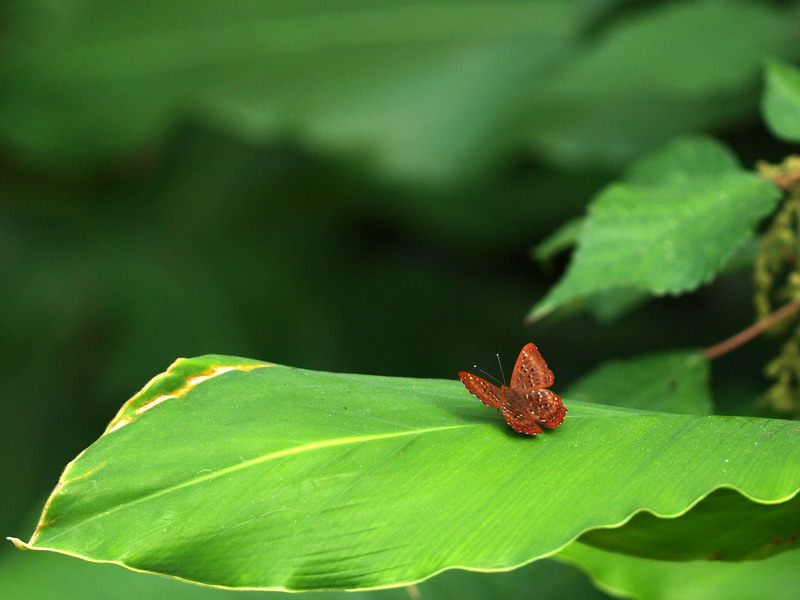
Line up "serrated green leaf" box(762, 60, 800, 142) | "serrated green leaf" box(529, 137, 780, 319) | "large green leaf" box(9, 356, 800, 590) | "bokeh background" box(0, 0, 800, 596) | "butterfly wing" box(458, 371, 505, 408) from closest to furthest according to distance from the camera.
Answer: "large green leaf" box(9, 356, 800, 590), "butterfly wing" box(458, 371, 505, 408), "serrated green leaf" box(529, 137, 780, 319), "serrated green leaf" box(762, 60, 800, 142), "bokeh background" box(0, 0, 800, 596)

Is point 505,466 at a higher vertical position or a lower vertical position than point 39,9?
lower

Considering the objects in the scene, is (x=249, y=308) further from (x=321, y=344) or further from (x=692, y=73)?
(x=692, y=73)

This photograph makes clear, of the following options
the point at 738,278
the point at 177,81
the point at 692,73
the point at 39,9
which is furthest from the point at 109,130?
the point at 738,278

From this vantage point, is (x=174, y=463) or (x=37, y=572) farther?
(x=37, y=572)

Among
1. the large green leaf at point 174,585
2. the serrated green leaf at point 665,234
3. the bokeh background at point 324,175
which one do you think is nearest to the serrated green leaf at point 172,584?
the large green leaf at point 174,585

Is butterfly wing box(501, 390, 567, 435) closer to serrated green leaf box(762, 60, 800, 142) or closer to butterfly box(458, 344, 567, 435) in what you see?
butterfly box(458, 344, 567, 435)

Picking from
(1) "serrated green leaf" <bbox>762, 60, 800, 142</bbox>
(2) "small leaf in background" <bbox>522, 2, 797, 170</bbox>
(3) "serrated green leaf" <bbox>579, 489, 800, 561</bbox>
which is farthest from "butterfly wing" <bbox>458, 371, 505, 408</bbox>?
(2) "small leaf in background" <bbox>522, 2, 797, 170</bbox>

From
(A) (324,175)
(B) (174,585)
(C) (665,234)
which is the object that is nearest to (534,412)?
(C) (665,234)
